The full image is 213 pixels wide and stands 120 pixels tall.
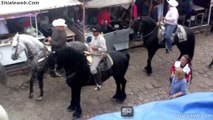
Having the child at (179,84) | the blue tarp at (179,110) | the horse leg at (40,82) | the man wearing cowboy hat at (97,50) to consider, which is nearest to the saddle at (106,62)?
the man wearing cowboy hat at (97,50)

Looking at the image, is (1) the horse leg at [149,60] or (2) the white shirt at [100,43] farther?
(1) the horse leg at [149,60]

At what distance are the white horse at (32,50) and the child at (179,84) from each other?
3.14 metres

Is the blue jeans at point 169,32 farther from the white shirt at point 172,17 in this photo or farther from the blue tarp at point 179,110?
the blue tarp at point 179,110

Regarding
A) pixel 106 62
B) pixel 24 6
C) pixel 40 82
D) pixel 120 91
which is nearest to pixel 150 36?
pixel 120 91

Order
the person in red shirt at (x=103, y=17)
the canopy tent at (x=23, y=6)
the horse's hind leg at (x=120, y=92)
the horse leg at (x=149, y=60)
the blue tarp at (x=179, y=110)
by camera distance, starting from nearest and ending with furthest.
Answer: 1. the blue tarp at (x=179, y=110)
2. the horse's hind leg at (x=120, y=92)
3. the canopy tent at (x=23, y=6)
4. the horse leg at (x=149, y=60)
5. the person in red shirt at (x=103, y=17)

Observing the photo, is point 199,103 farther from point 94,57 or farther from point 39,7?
point 39,7

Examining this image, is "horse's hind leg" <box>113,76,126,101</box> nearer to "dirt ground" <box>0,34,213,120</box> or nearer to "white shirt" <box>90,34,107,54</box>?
"dirt ground" <box>0,34,213,120</box>

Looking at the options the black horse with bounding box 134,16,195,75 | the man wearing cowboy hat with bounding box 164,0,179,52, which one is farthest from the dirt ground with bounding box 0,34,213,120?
the man wearing cowboy hat with bounding box 164,0,179,52

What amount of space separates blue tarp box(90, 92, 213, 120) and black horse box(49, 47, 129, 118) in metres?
4.32

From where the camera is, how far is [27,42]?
8.88 meters

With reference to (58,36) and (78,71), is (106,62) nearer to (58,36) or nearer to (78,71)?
(78,71)

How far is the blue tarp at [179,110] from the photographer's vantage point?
11.3ft

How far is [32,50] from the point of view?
8961 mm

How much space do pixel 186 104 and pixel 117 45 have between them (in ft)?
28.1
